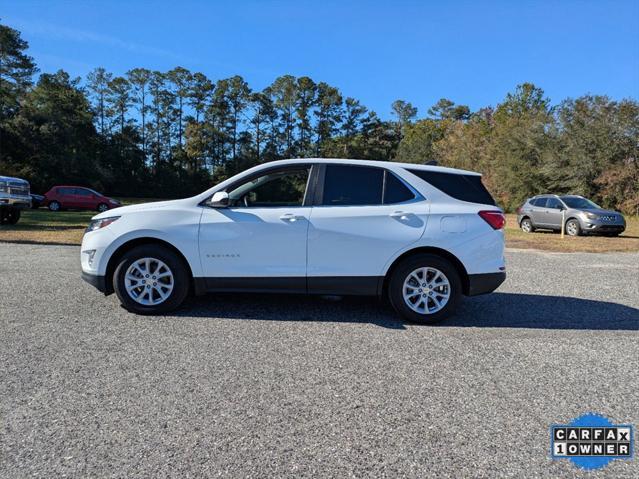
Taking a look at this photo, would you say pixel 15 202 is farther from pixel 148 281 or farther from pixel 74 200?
pixel 74 200

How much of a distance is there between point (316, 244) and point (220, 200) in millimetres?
1144

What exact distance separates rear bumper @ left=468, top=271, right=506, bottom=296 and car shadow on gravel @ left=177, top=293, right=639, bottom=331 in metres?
0.39

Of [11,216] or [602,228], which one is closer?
[11,216]

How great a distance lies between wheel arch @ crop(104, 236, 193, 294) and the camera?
5070 mm

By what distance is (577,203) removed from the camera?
58.5 ft

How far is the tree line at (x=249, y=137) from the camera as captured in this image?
33.3m

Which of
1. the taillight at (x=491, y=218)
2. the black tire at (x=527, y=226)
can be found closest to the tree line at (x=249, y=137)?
the black tire at (x=527, y=226)

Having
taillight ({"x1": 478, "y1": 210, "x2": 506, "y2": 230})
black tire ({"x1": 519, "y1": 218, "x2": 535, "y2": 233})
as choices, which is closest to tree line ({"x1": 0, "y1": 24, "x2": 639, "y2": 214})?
black tire ({"x1": 519, "y1": 218, "x2": 535, "y2": 233})

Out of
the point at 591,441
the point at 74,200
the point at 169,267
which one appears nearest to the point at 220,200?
the point at 169,267

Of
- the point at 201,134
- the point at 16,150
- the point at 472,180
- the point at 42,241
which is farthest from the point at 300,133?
the point at 472,180

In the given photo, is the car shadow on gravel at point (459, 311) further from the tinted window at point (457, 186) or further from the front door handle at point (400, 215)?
the tinted window at point (457, 186)

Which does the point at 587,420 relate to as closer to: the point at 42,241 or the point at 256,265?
the point at 256,265

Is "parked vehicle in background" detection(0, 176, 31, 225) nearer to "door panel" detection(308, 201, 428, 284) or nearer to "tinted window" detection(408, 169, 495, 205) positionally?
"door panel" detection(308, 201, 428, 284)

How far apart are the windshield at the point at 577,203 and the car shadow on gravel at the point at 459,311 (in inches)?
513
